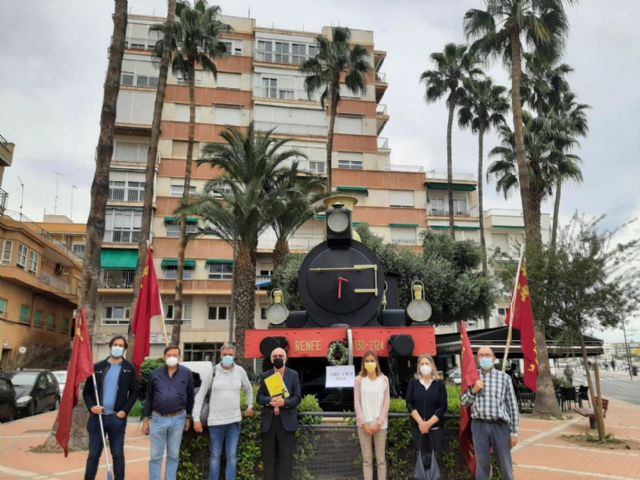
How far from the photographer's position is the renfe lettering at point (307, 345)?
779cm

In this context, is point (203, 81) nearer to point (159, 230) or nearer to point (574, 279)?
point (159, 230)

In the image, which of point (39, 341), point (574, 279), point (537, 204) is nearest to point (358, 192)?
point (537, 204)

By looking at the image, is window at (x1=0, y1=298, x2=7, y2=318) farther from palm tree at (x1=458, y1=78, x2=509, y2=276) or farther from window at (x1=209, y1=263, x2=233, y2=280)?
palm tree at (x1=458, y1=78, x2=509, y2=276)

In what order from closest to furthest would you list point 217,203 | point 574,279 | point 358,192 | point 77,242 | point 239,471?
point 239,471 < point 574,279 < point 217,203 < point 358,192 < point 77,242

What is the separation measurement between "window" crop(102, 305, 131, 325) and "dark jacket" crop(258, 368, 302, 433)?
3108 cm

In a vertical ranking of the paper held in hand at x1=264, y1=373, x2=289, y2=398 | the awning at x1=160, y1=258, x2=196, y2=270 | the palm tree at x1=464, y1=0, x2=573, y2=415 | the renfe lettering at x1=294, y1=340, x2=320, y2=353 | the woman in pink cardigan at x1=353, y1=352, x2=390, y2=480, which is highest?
the palm tree at x1=464, y1=0, x2=573, y2=415

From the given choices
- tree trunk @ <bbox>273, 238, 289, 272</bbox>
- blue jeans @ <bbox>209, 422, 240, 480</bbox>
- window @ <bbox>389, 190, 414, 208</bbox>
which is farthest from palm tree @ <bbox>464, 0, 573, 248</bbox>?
window @ <bbox>389, 190, 414, 208</bbox>

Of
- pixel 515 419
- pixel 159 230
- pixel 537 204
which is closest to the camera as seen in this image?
pixel 515 419

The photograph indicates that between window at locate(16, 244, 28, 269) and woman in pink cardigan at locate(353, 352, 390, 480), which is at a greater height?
window at locate(16, 244, 28, 269)

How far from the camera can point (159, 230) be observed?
35.7 m

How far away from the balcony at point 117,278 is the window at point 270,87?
54.3 ft

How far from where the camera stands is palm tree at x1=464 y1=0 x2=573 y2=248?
1708 cm

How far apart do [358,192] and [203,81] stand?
14251 mm

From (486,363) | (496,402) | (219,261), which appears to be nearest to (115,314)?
(219,261)
